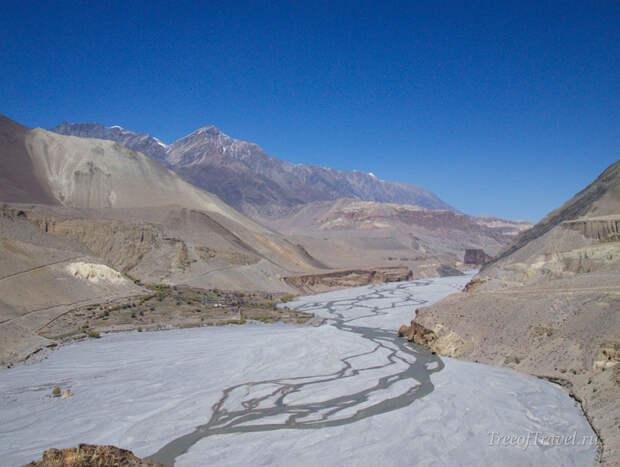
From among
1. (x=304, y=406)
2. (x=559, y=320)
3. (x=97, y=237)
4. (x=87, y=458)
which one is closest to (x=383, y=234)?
(x=97, y=237)

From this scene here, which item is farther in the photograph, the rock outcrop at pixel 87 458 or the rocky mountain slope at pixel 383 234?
the rocky mountain slope at pixel 383 234

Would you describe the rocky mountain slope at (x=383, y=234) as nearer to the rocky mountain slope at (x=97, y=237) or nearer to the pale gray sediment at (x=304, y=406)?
the rocky mountain slope at (x=97, y=237)

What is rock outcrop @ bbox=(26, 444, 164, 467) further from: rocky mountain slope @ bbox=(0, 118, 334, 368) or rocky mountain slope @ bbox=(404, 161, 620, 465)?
rocky mountain slope @ bbox=(0, 118, 334, 368)

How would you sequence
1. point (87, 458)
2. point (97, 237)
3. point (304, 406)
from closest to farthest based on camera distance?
point (87, 458) → point (304, 406) → point (97, 237)

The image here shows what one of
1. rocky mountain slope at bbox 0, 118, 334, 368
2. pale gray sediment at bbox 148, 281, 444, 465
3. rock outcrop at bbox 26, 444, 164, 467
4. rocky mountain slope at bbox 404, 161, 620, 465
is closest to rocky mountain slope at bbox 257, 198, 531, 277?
rocky mountain slope at bbox 0, 118, 334, 368

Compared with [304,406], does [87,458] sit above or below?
above

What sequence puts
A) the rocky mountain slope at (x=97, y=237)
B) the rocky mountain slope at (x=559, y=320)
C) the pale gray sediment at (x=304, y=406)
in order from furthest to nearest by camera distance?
the rocky mountain slope at (x=97, y=237) < the rocky mountain slope at (x=559, y=320) < the pale gray sediment at (x=304, y=406)

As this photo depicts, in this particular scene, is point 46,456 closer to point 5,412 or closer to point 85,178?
point 5,412

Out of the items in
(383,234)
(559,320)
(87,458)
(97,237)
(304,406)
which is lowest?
(304,406)

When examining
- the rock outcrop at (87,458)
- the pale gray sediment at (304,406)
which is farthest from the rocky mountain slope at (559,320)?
the rock outcrop at (87,458)

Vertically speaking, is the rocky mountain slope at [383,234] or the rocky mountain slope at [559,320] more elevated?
the rocky mountain slope at [383,234]

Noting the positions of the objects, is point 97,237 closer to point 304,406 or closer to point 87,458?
point 304,406
